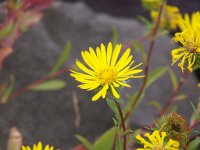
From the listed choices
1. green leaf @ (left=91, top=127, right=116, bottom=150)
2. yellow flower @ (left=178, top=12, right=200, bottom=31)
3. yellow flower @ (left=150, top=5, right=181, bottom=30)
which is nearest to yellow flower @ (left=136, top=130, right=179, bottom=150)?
yellow flower @ (left=178, top=12, right=200, bottom=31)

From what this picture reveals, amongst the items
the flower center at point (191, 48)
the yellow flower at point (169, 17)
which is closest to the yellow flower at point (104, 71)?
the flower center at point (191, 48)

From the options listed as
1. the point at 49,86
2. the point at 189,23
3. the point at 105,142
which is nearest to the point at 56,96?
the point at 49,86

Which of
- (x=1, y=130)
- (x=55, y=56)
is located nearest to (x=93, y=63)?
(x=1, y=130)

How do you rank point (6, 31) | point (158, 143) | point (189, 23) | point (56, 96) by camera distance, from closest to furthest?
1. point (158, 143)
2. point (189, 23)
3. point (6, 31)
4. point (56, 96)

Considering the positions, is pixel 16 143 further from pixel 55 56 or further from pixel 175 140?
pixel 55 56

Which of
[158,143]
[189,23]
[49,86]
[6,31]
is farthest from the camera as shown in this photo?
[49,86]

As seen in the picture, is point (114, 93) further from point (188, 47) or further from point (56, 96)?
point (56, 96)

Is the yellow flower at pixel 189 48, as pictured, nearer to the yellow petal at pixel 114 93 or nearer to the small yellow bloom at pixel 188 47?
the small yellow bloom at pixel 188 47
